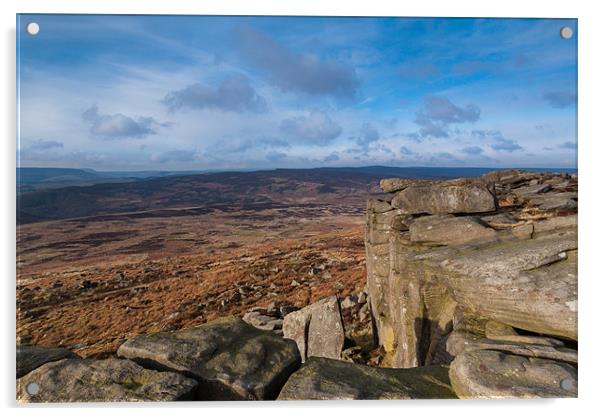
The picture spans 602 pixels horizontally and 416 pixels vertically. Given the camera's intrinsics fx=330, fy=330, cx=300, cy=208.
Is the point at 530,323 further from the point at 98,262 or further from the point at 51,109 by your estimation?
the point at 51,109

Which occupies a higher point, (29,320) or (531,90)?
(531,90)

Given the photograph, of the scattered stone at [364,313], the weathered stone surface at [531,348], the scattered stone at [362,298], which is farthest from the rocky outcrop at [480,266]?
the scattered stone at [362,298]

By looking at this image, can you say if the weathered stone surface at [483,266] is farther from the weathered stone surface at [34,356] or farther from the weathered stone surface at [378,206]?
the weathered stone surface at [34,356]

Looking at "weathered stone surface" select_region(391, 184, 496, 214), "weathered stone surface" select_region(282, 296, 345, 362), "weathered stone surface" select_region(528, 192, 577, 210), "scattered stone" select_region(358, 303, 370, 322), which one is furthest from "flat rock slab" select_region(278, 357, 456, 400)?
"scattered stone" select_region(358, 303, 370, 322)

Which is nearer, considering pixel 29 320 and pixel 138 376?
pixel 138 376

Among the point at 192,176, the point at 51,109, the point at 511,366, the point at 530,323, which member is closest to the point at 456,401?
the point at 511,366
